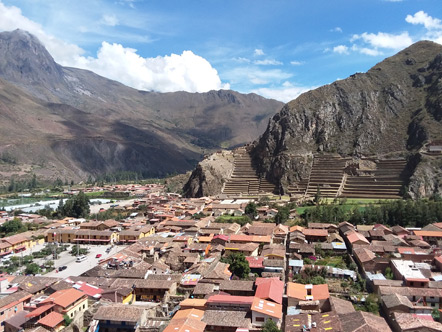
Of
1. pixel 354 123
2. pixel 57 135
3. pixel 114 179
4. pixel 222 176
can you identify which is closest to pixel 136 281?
pixel 222 176

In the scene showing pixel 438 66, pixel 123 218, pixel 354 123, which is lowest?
pixel 123 218

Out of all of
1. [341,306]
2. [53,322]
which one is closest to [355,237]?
[341,306]

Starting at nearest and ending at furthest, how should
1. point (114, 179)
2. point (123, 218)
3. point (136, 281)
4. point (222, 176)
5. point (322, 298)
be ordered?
point (322, 298) < point (136, 281) < point (123, 218) < point (222, 176) < point (114, 179)

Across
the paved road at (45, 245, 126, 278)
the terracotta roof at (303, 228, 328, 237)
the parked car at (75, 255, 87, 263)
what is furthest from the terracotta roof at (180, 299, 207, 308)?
the terracotta roof at (303, 228, 328, 237)

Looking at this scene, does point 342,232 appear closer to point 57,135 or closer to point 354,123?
point 354,123

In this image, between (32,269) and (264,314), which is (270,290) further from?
(32,269)

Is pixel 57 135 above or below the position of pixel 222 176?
above

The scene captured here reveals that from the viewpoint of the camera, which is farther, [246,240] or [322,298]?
[246,240]
